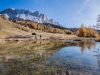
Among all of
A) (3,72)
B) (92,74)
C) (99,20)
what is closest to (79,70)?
(92,74)

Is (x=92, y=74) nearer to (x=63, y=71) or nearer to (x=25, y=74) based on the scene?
(x=63, y=71)

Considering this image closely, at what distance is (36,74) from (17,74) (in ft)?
7.34

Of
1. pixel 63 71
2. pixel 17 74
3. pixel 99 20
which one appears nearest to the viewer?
pixel 17 74

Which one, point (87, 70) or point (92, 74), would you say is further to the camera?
point (87, 70)

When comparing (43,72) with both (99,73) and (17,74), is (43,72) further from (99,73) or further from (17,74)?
(99,73)

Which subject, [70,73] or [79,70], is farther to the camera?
[79,70]

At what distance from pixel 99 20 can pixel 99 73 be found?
43.6 meters

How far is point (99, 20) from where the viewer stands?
69.8 m

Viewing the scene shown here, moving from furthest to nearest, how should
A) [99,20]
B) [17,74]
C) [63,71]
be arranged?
[99,20]
[63,71]
[17,74]

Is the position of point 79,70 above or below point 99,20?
below

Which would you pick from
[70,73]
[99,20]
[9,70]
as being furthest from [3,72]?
[99,20]

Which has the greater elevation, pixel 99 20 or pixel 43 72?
pixel 99 20

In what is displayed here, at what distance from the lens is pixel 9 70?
30.1 metres

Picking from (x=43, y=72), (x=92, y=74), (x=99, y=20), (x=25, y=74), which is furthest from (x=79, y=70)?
(x=99, y=20)
